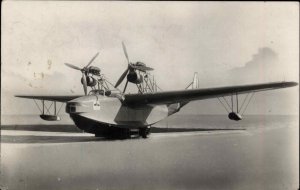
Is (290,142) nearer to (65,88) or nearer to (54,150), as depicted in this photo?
(54,150)

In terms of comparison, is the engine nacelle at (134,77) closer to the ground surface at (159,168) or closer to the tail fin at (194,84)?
the ground surface at (159,168)

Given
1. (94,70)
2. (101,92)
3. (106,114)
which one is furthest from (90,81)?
(106,114)

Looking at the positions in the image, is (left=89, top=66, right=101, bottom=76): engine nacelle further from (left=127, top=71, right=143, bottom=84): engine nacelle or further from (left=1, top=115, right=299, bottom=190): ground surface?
(left=1, top=115, right=299, bottom=190): ground surface

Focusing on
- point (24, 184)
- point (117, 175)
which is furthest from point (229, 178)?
point (24, 184)

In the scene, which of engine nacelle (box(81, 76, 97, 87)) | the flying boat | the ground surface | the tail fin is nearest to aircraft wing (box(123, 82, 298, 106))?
the flying boat

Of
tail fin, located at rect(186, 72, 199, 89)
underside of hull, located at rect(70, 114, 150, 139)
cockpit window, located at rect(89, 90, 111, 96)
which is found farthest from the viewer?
tail fin, located at rect(186, 72, 199, 89)

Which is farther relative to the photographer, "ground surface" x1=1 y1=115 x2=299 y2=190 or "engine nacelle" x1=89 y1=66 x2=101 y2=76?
"engine nacelle" x1=89 y1=66 x2=101 y2=76

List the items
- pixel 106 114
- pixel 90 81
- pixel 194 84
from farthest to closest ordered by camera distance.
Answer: pixel 194 84, pixel 90 81, pixel 106 114

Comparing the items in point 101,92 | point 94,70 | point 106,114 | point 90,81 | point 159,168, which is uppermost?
point 94,70

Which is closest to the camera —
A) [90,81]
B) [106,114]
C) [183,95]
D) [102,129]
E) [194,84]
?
[106,114]

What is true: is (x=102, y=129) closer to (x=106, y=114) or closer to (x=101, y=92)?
(x=106, y=114)

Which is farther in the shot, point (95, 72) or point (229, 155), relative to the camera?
point (95, 72)
